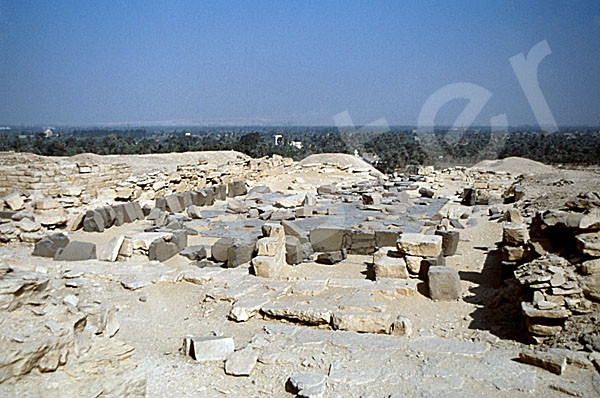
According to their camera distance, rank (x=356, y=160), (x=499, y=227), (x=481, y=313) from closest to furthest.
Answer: (x=481, y=313) < (x=499, y=227) < (x=356, y=160)

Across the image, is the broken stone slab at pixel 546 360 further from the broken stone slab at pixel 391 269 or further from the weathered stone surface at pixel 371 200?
the weathered stone surface at pixel 371 200

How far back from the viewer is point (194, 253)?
29.9 ft

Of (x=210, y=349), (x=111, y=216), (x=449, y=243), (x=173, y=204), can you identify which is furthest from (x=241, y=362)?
(x=173, y=204)

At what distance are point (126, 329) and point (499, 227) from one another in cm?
953

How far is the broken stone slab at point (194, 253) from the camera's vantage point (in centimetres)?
906

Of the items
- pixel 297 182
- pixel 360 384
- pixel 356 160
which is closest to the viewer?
Result: pixel 360 384

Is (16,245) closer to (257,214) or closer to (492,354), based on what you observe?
(257,214)

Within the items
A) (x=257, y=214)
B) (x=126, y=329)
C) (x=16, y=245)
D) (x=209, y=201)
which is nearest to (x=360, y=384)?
(x=126, y=329)

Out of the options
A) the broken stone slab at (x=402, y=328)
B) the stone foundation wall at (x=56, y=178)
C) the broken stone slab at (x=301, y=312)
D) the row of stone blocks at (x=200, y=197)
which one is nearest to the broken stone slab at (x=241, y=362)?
the broken stone slab at (x=301, y=312)

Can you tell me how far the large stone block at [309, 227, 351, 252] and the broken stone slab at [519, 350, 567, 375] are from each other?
5.76m

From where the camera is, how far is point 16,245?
9.27m

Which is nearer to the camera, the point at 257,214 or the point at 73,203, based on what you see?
A: the point at 73,203

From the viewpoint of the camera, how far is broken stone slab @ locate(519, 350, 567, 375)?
3.91 meters

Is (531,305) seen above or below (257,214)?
above
